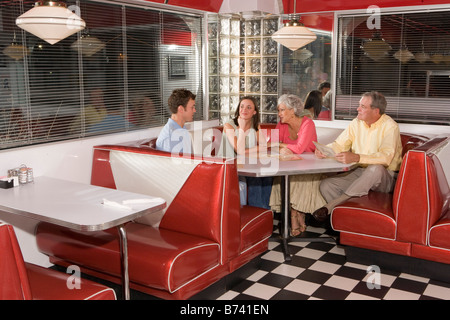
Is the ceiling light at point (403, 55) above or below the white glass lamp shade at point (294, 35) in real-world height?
below

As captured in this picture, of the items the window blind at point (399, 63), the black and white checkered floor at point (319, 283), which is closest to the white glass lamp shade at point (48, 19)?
the black and white checkered floor at point (319, 283)

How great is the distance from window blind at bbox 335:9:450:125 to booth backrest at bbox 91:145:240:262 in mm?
2859

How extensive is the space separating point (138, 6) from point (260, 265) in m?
2.86

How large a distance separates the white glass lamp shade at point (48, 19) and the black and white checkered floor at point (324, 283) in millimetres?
2147

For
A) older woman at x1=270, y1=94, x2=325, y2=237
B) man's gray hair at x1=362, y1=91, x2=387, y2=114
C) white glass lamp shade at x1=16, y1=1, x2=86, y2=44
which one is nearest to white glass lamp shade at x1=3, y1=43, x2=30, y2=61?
white glass lamp shade at x1=16, y1=1, x2=86, y2=44

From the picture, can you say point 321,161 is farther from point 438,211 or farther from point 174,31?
point 174,31

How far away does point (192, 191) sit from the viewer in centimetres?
341

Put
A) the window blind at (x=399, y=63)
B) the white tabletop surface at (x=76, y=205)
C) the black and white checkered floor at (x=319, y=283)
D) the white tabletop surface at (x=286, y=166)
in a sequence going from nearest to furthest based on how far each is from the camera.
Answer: the white tabletop surface at (x=76, y=205) → the black and white checkered floor at (x=319, y=283) → the white tabletop surface at (x=286, y=166) → the window blind at (x=399, y=63)

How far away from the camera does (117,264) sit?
10.6 feet

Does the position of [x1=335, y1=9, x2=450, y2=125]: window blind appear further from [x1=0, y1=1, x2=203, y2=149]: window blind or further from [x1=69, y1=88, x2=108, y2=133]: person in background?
[x1=69, y1=88, x2=108, y2=133]: person in background

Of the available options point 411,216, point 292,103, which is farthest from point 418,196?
point 292,103

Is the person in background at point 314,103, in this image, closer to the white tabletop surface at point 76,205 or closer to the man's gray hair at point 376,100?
the man's gray hair at point 376,100

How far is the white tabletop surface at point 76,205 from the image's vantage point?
8.66 ft
